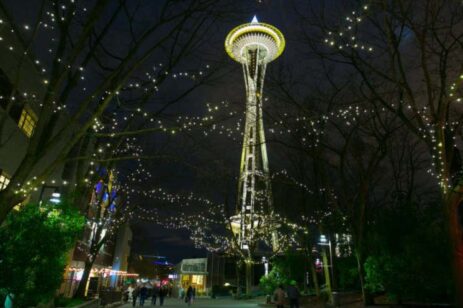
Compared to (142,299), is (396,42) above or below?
above

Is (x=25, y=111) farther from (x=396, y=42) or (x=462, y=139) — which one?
(x=462, y=139)

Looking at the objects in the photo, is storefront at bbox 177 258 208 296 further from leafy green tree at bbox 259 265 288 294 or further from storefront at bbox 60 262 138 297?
leafy green tree at bbox 259 265 288 294

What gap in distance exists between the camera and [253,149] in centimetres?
3838

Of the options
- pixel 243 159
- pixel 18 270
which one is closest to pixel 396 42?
A: pixel 18 270

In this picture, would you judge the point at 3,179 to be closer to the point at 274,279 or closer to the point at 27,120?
the point at 27,120

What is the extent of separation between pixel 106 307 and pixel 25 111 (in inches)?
464

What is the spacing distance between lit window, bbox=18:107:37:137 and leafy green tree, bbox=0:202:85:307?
5.69 metres

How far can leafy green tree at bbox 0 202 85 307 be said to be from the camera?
8.63 meters

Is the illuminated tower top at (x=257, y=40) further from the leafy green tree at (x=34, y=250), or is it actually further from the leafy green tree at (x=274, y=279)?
the leafy green tree at (x=34, y=250)

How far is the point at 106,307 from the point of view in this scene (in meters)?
20.3

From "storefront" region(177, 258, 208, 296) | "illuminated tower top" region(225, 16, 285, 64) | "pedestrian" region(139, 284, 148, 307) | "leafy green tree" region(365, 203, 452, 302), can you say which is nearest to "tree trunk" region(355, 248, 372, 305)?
"leafy green tree" region(365, 203, 452, 302)

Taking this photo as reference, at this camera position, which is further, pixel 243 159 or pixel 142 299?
pixel 243 159

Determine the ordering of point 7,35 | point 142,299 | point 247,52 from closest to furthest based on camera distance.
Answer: point 7,35 → point 142,299 → point 247,52

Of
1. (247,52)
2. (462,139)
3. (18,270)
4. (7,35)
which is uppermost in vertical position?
(247,52)
